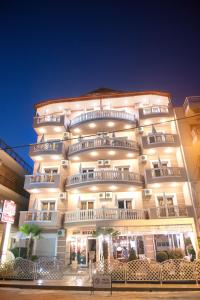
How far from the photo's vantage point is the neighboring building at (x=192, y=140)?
17.2 metres

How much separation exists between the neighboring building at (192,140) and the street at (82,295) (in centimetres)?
808

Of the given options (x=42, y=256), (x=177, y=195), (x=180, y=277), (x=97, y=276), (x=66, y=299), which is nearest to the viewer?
(x=66, y=299)

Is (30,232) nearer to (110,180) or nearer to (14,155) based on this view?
(110,180)

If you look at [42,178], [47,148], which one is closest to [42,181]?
[42,178]

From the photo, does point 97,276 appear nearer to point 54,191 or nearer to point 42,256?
point 42,256

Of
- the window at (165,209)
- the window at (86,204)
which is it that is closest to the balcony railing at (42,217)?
the window at (86,204)

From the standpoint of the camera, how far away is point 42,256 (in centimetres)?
1708

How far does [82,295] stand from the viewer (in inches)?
364

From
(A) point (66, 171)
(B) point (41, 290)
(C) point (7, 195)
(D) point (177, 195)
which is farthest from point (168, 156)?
(C) point (7, 195)

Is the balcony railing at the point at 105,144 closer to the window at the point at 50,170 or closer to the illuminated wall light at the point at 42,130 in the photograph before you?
the window at the point at 50,170

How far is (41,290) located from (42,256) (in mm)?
7200

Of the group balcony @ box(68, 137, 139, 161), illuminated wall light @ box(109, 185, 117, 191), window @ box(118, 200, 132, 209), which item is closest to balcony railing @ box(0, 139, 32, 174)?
balcony @ box(68, 137, 139, 161)

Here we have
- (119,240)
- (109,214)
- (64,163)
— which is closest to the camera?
(109,214)

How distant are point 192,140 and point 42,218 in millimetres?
14776
